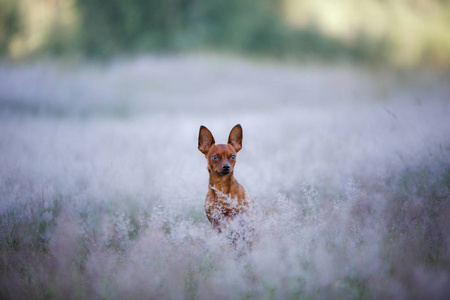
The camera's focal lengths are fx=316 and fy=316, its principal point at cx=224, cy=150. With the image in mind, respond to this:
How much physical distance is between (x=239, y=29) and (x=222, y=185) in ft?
35.8

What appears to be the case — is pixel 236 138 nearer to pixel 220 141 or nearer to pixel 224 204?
pixel 224 204

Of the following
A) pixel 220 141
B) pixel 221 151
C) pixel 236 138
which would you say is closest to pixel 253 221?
pixel 221 151

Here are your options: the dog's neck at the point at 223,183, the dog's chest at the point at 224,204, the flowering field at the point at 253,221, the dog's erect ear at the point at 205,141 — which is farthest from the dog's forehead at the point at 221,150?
the flowering field at the point at 253,221

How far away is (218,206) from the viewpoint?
3.38 metres

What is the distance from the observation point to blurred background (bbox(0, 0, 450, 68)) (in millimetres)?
10180

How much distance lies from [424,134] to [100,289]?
5.01 m

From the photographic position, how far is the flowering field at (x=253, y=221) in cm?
263

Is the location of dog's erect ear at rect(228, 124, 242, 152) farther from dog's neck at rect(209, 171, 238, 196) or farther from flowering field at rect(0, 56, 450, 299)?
flowering field at rect(0, 56, 450, 299)

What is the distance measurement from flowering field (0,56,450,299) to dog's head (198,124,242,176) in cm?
59

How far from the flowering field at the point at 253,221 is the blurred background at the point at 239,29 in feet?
8.43

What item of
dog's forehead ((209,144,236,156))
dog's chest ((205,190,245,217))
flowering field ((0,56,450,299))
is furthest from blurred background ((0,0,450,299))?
dog's forehead ((209,144,236,156))

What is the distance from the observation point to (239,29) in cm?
1309

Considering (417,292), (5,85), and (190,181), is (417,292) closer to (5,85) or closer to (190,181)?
(190,181)

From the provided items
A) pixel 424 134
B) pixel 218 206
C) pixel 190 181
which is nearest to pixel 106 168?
pixel 190 181
